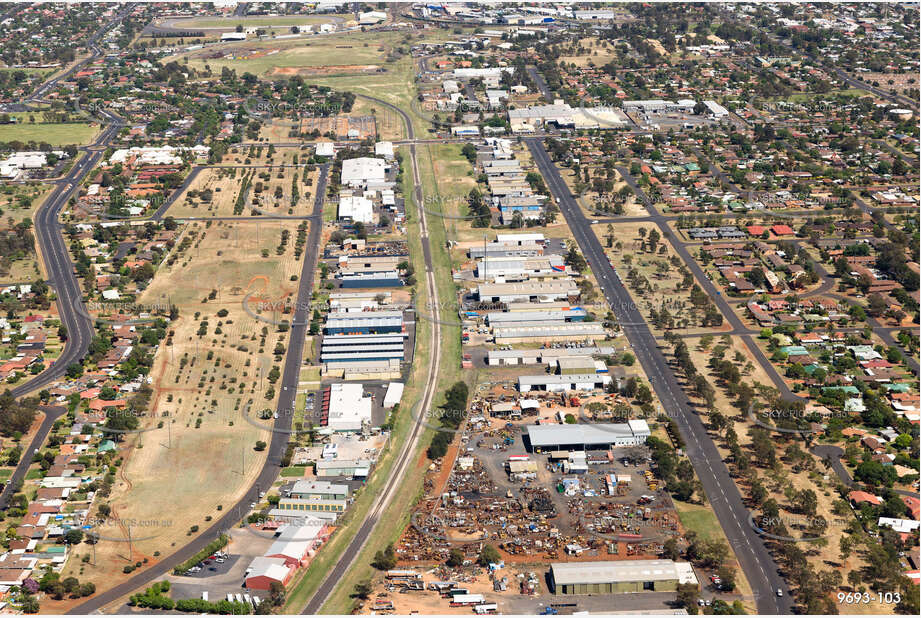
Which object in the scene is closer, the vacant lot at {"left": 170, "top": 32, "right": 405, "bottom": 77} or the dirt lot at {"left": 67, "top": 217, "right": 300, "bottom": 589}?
the dirt lot at {"left": 67, "top": 217, "right": 300, "bottom": 589}

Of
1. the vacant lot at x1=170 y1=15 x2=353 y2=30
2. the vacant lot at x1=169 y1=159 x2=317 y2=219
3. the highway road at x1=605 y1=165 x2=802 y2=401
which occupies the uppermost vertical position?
the vacant lot at x1=170 y1=15 x2=353 y2=30

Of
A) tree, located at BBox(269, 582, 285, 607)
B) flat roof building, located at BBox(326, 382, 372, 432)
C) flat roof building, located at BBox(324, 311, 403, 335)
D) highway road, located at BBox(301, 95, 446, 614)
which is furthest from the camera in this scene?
flat roof building, located at BBox(324, 311, 403, 335)

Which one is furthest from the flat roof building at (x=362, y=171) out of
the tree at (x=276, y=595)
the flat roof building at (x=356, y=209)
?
the tree at (x=276, y=595)

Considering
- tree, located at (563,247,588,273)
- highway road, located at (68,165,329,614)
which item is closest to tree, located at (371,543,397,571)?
highway road, located at (68,165,329,614)

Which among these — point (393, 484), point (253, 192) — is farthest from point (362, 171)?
point (393, 484)

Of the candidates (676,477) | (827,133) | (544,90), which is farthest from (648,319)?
(544,90)

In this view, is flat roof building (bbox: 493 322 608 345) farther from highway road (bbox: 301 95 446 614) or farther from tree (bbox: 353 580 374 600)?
tree (bbox: 353 580 374 600)

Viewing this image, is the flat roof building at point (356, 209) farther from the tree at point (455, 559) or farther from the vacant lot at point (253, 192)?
the tree at point (455, 559)

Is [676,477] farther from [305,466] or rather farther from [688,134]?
[688,134]

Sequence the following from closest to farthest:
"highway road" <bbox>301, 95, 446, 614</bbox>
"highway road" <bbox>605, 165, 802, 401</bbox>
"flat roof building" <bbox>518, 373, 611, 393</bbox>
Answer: "highway road" <bbox>301, 95, 446, 614</bbox>
"flat roof building" <bbox>518, 373, 611, 393</bbox>
"highway road" <bbox>605, 165, 802, 401</bbox>
